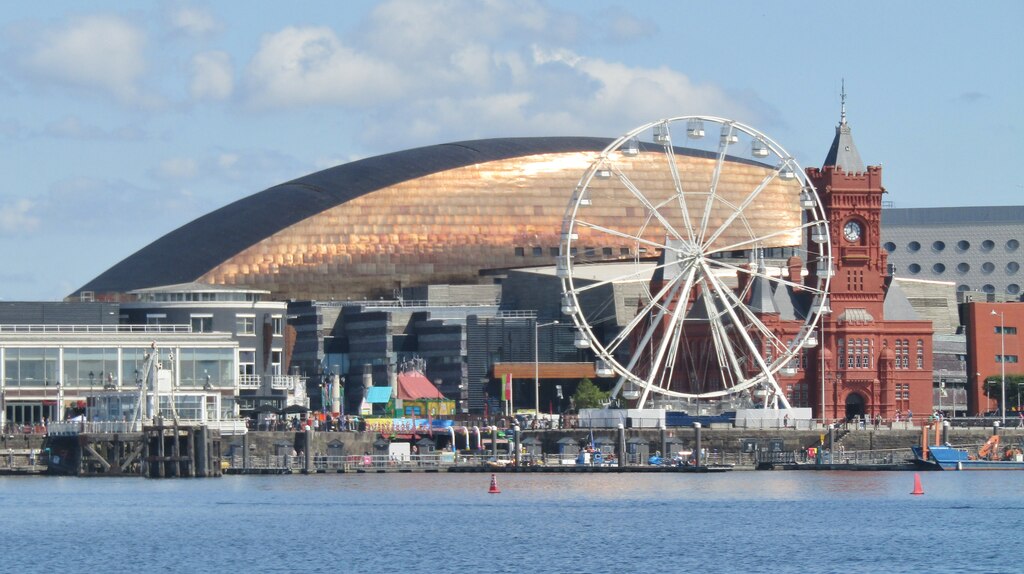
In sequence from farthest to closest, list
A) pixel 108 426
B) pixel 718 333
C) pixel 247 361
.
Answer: pixel 247 361 < pixel 718 333 < pixel 108 426

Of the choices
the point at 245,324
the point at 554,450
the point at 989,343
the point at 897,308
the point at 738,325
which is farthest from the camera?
the point at 989,343

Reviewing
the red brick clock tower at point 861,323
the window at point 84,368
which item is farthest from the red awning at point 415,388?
the red brick clock tower at point 861,323

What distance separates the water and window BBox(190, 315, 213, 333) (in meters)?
41.5

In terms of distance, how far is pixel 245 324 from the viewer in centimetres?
17738

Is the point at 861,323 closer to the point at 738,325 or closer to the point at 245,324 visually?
the point at 738,325

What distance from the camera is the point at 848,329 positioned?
169375 millimetres

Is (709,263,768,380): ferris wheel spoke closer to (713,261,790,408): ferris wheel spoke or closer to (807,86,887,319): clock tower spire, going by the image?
(713,261,790,408): ferris wheel spoke

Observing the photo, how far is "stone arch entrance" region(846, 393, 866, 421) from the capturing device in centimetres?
16850

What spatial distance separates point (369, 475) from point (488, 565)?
53529 mm

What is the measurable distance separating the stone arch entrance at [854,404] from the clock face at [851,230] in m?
11.4

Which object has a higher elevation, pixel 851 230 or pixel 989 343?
pixel 851 230

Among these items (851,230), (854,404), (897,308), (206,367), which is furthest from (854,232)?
(206,367)

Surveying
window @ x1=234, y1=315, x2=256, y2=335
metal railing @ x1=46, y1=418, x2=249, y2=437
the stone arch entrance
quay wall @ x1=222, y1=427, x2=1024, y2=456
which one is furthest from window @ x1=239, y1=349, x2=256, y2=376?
the stone arch entrance

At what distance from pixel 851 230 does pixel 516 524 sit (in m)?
73.3
